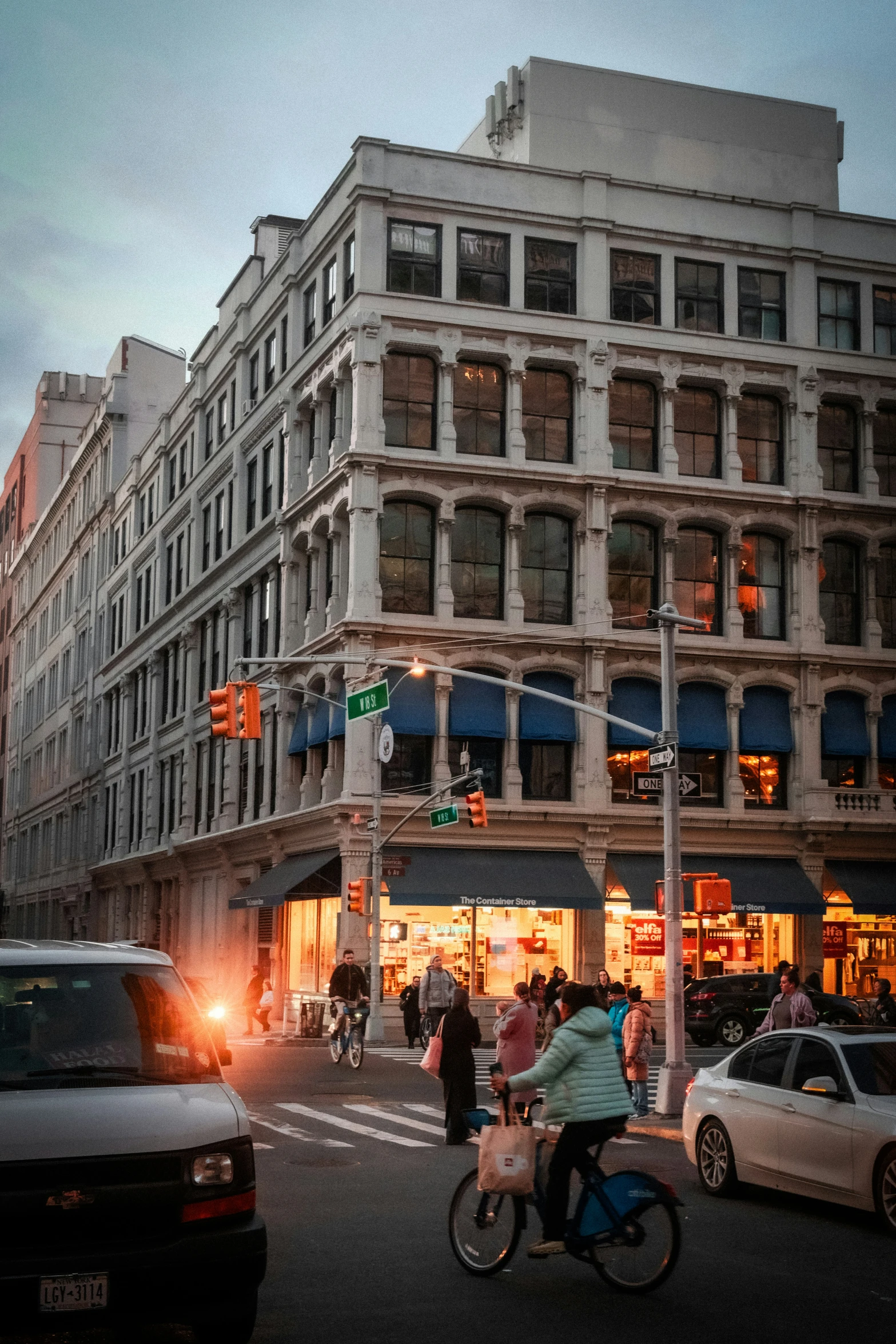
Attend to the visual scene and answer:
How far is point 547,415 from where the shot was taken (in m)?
43.8

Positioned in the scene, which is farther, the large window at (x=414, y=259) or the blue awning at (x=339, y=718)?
the large window at (x=414, y=259)

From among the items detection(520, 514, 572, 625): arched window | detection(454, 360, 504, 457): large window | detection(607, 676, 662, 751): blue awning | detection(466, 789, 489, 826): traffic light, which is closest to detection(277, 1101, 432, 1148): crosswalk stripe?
detection(466, 789, 489, 826): traffic light

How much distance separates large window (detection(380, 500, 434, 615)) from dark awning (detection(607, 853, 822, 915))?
897 cm

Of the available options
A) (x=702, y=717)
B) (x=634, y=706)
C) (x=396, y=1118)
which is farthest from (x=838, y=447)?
(x=396, y=1118)

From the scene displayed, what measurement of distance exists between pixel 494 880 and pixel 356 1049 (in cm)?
1316

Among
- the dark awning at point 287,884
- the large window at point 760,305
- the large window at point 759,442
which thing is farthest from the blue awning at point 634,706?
the large window at point 760,305

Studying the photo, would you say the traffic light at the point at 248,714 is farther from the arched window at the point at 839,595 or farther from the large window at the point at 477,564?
the arched window at the point at 839,595

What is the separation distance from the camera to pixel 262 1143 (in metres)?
16.7

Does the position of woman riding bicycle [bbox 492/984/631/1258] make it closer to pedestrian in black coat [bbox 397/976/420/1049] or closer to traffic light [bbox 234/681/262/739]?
traffic light [bbox 234/681/262/739]

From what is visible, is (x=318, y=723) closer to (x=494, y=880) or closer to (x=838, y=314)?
(x=494, y=880)

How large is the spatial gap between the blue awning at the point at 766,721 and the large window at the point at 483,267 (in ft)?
44.2

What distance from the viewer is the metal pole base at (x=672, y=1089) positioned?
20031mm

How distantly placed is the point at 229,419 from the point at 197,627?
27.8 feet

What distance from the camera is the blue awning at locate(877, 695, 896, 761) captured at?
44875 mm
